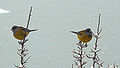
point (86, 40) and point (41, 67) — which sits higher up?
point (86, 40)

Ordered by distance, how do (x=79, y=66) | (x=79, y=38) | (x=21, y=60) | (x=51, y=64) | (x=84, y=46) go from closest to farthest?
(x=21, y=60) < (x=79, y=66) < (x=84, y=46) < (x=79, y=38) < (x=51, y=64)

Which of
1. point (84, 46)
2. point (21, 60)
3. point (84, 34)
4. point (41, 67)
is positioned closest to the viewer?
point (21, 60)

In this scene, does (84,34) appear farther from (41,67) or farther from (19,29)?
(41,67)

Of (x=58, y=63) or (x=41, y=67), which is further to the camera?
(x=58, y=63)

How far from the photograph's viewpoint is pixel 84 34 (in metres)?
1.82

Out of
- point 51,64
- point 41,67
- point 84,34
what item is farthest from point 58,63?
point 84,34

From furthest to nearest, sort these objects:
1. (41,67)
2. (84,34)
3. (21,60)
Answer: (41,67) < (84,34) < (21,60)

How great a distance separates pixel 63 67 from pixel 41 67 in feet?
50.9

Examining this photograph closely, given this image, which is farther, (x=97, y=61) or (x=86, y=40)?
(x=86, y=40)

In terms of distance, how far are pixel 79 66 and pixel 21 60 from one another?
1.06 feet

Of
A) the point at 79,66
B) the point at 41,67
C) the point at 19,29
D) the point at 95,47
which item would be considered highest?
the point at 19,29

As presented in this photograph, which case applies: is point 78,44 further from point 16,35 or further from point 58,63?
point 58,63

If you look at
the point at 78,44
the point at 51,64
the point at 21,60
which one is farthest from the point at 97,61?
the point at 51,64

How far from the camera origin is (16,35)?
5.74 feet
